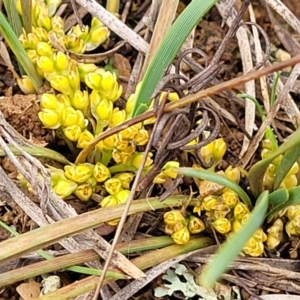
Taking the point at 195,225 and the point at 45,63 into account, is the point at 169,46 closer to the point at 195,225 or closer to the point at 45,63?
the point at 45,63

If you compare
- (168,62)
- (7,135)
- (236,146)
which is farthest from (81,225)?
(236,146)

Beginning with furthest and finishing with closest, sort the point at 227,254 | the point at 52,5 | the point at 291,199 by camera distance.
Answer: the point at 52,5, the point at 291,199, the point at 227,254

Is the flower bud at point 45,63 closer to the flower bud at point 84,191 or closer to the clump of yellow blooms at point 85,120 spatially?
the clump of yellow blooms at point 85,120

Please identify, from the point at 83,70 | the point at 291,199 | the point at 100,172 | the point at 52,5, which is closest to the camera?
the point at 291,199

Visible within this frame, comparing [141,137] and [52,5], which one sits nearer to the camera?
[141,137]

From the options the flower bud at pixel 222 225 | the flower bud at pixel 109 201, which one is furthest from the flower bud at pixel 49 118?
the flower bud at pixel 222 225

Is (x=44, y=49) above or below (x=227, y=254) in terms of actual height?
below

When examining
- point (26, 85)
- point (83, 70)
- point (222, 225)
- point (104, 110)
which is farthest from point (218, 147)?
point (26, 85)
